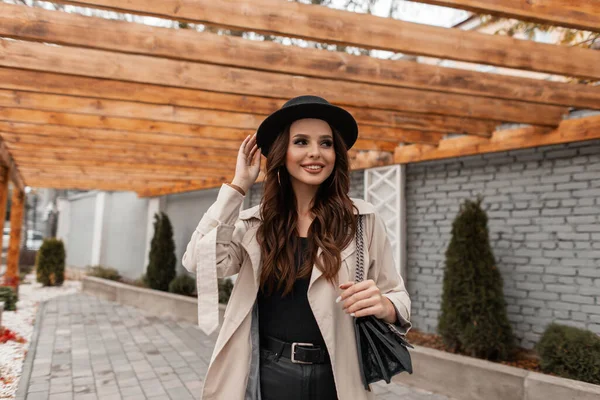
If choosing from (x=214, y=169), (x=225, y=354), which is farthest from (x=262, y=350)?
(x=214, y=169)

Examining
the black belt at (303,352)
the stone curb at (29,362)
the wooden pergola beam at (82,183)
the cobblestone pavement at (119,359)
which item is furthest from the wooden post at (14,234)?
the black belt at (303,352)

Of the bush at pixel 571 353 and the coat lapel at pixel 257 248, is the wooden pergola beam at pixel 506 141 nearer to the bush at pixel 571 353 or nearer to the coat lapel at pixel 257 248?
the bush at pixel 571 353

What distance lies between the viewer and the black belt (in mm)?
1366

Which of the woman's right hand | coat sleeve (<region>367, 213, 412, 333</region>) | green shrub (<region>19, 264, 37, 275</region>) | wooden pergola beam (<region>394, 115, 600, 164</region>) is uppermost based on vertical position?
wooden pergola beam (<region>394, 115, 600, 164</region>)

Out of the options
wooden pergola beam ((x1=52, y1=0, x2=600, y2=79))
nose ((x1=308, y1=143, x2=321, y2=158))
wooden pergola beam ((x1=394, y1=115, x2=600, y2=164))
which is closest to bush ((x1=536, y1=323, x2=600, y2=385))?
wooden pergola beam ((x1=394, y1=115, x2=600, y2=164))

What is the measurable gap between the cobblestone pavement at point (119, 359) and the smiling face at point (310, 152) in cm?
321

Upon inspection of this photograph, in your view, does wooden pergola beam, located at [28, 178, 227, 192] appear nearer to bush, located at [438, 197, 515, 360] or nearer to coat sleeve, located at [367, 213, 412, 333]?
bush, located at [438, 197, 515, 360]

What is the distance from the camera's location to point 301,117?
4.91 ft

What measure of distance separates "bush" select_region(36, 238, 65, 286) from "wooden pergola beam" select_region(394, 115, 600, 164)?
9732 mm

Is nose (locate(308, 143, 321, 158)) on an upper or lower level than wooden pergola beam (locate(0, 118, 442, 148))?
lower

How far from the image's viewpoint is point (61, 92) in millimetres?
3730

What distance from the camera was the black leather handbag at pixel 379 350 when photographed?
4.24ft

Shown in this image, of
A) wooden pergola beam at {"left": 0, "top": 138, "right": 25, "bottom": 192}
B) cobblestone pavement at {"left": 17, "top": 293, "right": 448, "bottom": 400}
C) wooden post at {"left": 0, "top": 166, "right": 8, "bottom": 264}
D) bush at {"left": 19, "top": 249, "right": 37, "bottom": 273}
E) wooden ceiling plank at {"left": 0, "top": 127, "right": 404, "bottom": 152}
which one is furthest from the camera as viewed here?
bush at {"left": 19, "top": 249, "right": 37, "bottom": 273}

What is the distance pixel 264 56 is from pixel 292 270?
2.17 meters
